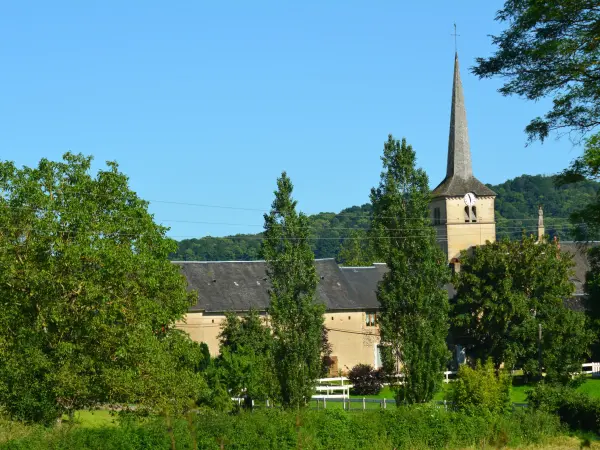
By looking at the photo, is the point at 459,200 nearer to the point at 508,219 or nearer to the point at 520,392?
the point at 520,392

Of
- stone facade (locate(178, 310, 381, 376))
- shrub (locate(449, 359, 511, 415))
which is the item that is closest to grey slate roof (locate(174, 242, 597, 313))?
stone facade (locate(178, 310, 381, 376))

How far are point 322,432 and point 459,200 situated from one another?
51213 millimetres

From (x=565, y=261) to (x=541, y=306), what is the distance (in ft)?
12.1

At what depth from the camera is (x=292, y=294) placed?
3847 cm

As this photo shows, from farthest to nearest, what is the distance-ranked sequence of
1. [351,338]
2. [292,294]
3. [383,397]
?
1. [351,338]
2. [383,397]
3. [292,294]

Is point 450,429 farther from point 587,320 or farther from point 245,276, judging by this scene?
point 245,276

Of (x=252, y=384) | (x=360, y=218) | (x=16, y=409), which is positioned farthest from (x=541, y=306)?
(x=360, y=218)

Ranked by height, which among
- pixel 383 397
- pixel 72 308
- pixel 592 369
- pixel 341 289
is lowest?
pixel 383 397

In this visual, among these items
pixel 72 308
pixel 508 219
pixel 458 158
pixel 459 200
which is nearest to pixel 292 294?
pixel 72 308

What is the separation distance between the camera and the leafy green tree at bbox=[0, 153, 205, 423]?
30375mm

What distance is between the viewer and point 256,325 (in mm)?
50719

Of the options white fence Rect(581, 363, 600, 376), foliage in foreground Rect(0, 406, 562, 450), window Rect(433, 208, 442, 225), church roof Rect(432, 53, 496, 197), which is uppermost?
church roof Rect(432, 53, 496, 197)

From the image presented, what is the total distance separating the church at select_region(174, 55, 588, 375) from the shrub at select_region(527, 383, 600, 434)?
27.6 metres

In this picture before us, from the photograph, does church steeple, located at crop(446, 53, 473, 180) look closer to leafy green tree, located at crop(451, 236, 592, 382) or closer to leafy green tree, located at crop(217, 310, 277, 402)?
leafy green tree, located at crop(451, 236, 592, 382)
